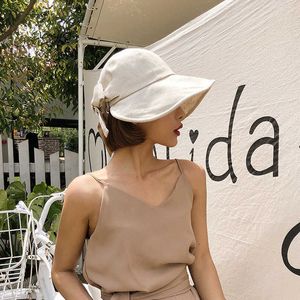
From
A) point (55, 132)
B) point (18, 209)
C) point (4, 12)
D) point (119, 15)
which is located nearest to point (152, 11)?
point (119, 15)

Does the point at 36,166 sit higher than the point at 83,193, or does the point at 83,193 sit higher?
the point at 83,193

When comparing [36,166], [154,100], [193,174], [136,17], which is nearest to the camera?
[154,100]

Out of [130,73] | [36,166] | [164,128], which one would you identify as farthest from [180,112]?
[36,166]

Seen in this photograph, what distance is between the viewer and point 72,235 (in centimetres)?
99

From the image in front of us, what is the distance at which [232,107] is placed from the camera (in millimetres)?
1587

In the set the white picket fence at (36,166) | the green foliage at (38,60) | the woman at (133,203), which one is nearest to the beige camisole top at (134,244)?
the woman at (133,203)

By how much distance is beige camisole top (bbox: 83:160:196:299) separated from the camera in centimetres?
96

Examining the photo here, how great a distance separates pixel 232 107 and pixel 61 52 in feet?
12.1

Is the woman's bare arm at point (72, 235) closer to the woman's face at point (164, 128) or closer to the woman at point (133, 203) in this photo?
the woman at point (133, 203)

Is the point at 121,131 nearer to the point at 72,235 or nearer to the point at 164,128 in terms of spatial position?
the point at 164,128

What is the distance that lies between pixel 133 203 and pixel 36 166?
382 centimetres

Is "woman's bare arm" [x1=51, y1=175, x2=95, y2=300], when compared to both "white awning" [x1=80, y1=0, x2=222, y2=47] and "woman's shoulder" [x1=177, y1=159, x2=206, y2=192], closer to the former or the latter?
"woman's shoulder" [x1=177, y1=159, x2=206, y2=192]

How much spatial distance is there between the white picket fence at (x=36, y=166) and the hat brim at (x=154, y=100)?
378 centimetres

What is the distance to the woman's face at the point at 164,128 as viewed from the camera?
98 cm
